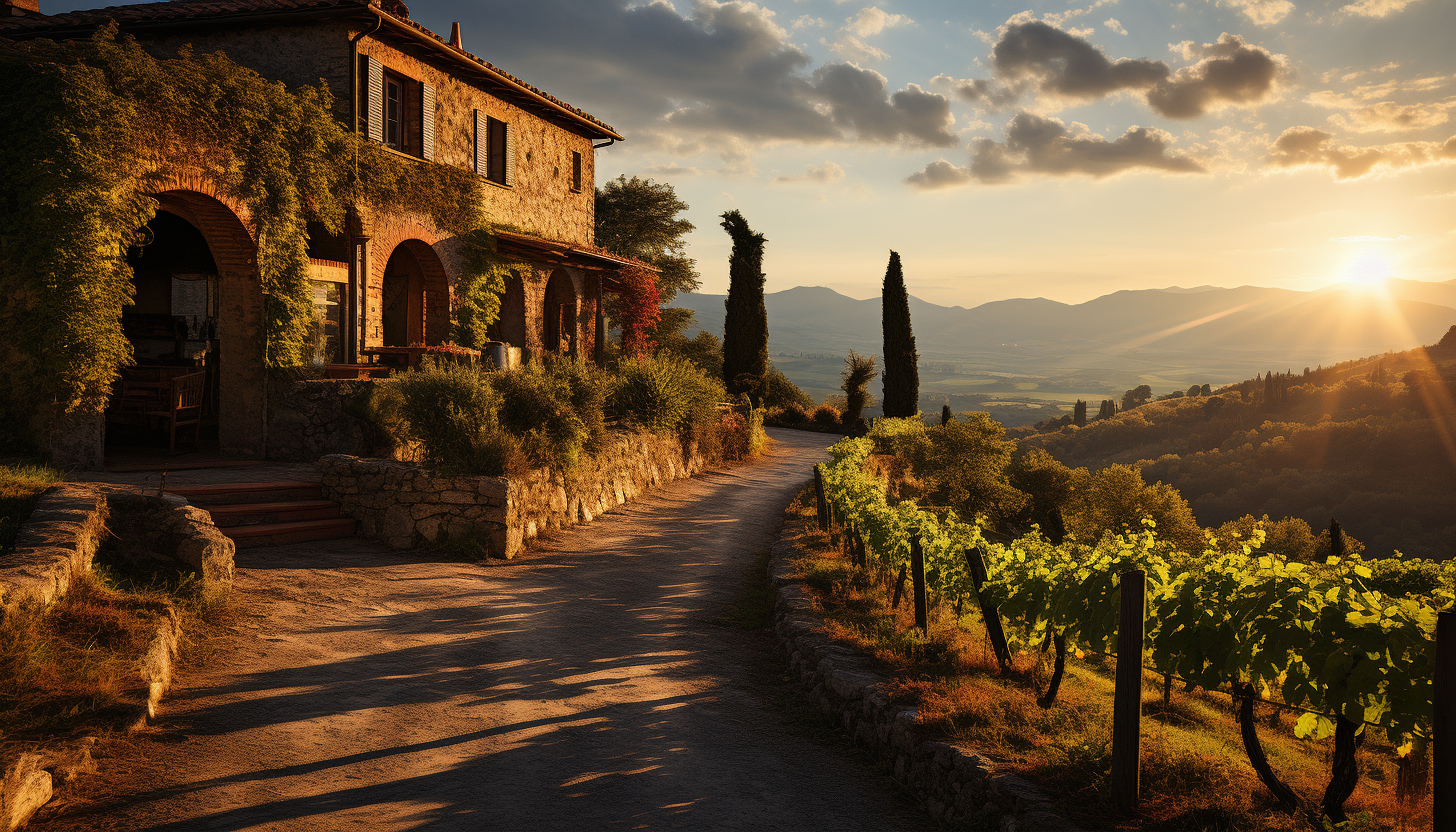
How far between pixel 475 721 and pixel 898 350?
2636 centimetres

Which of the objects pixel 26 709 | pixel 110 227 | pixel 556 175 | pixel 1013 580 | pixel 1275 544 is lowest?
pixel 1275 544

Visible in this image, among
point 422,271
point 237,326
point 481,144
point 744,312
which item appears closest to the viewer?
point 237,326

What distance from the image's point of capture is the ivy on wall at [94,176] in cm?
855

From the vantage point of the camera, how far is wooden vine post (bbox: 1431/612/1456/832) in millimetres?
2668

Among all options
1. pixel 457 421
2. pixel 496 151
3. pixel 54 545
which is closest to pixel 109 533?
pixel 54 545

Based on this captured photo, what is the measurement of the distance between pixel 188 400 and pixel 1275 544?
4668cm

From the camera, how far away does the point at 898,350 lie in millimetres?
29547

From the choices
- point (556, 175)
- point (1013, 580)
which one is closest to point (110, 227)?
point (1013, 580)

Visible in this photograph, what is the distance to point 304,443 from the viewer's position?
36.0ft

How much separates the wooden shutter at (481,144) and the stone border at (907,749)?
1397 centimetres

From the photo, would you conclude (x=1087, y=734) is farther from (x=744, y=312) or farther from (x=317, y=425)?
(x=744, y=312)

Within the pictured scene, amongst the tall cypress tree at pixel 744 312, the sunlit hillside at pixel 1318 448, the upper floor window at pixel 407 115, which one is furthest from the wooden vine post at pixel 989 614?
the sunlit hillside at pixel 1318 448

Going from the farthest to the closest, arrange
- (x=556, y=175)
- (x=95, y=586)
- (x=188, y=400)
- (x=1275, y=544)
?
(x=1275, y=544) → (x=556, y=175) → (x=188, y=400) → (x=95, y=586)

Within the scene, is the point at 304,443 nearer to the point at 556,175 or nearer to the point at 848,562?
the point at 848,562
